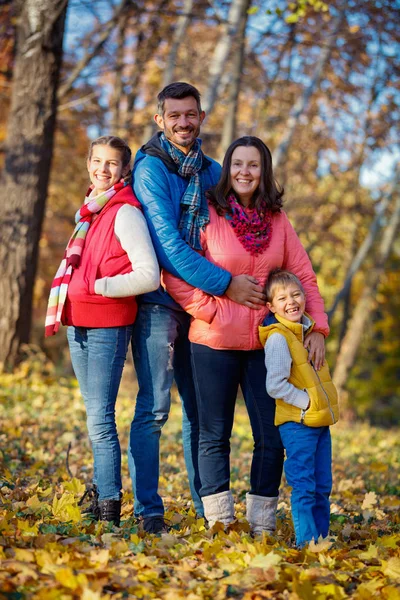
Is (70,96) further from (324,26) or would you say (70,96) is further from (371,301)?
(371,301)

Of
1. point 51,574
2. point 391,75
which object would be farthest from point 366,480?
point 391,75

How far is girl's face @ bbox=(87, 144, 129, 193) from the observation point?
13.5 feet

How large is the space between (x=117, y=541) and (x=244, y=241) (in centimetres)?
172

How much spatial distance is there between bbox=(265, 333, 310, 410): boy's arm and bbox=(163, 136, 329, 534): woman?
0.50ft

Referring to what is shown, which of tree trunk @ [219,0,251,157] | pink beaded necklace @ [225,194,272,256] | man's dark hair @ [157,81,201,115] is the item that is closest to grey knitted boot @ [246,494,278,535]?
pink beaded necklace @ [225,194,272,256]

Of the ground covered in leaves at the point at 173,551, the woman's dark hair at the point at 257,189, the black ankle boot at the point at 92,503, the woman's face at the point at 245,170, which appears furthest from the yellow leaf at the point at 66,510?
the woman's face at the point at 245,170

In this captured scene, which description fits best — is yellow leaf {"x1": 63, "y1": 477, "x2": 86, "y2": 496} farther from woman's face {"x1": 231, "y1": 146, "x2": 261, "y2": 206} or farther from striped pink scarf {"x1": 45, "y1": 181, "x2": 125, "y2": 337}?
woman's face {"x1": 231, "y1": 146, "x2": 261, "y2": 206}

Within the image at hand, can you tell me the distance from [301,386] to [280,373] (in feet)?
0.56

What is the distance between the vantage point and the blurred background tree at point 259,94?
11797 mm

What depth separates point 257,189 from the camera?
4.16 m

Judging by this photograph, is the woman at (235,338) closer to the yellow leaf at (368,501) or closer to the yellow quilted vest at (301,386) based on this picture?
the yellow quilted vest at (301,386)

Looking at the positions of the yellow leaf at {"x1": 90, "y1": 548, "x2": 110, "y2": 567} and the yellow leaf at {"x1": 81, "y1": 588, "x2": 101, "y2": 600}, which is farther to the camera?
the yellow leaf at {"x1": 90, "y1": 548, "x2": 110, "y2": 567}

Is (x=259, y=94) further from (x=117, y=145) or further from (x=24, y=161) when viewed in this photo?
(x=117, y=145)

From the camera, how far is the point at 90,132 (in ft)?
61.1
